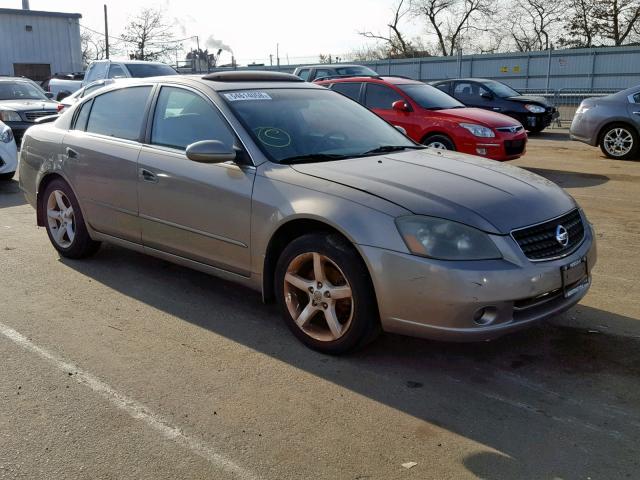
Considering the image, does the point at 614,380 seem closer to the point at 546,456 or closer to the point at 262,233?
the point at 546,456

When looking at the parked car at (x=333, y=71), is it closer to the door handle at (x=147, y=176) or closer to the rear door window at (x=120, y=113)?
the rear door window at (x=120, y=113)

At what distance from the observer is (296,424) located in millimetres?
3199

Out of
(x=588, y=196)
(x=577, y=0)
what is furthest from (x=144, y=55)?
(x=588, y=196)

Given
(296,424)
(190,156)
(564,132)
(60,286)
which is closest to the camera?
(296,424)

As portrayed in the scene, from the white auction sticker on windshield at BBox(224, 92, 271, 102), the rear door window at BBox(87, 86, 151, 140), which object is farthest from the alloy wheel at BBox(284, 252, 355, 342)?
the rear door window at BBox(87, 86, 151, 140)

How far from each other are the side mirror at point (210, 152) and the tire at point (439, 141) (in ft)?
21.8

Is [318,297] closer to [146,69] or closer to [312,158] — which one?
[312,158]

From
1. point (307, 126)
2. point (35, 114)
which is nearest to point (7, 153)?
point (35, 114)

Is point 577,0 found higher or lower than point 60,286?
higher

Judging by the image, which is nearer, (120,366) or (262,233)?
(120,366)

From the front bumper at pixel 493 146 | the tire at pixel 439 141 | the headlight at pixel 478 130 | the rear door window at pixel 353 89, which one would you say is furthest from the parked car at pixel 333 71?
the front bumper at pixel 493 146

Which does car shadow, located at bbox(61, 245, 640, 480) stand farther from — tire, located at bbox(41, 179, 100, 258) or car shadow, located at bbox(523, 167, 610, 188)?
car shadow, located at bbox(523, 167, 610, 188)

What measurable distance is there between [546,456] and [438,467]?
49 cm

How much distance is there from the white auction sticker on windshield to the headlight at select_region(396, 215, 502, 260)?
1690 mm
